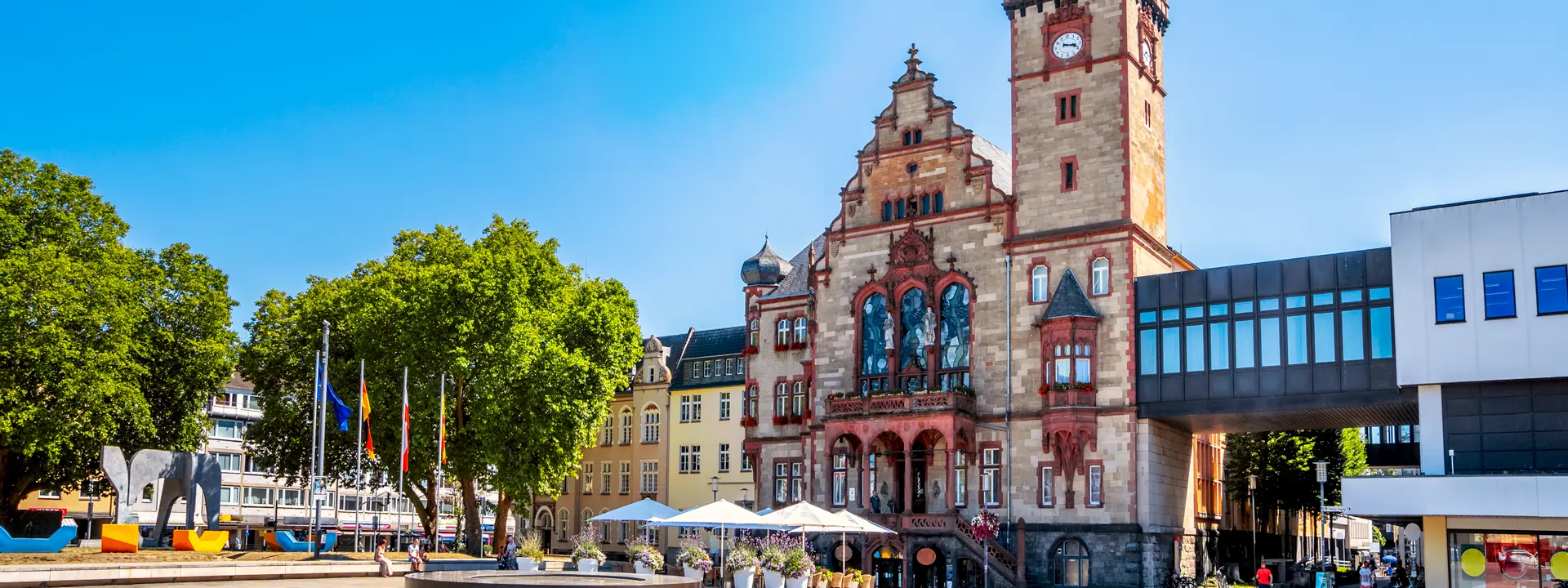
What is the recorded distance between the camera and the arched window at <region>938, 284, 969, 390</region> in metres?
54.8

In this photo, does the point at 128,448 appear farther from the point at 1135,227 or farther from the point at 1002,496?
the point at 1135,227

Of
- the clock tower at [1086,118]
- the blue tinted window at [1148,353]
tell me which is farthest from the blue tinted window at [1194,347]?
the clock tower at [1086,118]

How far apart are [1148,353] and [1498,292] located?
43.1ft

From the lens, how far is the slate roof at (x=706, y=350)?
74938 mm

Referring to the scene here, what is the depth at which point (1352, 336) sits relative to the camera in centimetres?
4584

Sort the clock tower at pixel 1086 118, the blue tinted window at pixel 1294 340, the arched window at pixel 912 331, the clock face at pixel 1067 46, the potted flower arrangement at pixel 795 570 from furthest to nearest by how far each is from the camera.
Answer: the arched window at pixel 912 331 < the clock face at pixel 1067 46 < the clock tower at pixel 1086 118 < the blue tinted window at pixel 1294 340 < the potted flower arrangement at pixel 795 570

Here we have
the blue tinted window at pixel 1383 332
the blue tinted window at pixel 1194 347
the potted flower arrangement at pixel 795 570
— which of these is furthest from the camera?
the blue tinted window at pixel 1194 347

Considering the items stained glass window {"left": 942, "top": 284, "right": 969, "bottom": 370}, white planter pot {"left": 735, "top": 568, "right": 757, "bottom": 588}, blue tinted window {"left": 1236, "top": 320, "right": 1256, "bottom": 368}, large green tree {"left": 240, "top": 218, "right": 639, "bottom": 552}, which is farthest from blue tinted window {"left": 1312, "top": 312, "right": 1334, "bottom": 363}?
large green tree {"left": 240, "top": 218, "right": 639, "bottom": 552}

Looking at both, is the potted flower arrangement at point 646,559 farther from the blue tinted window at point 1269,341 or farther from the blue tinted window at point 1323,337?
the blue tinted window at point 1323,337

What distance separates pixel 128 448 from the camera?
54.7m

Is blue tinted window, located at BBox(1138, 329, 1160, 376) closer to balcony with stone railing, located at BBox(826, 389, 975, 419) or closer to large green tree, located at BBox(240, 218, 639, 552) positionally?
balcony with stone railing, located at BBox(826, 389, 975, 419)

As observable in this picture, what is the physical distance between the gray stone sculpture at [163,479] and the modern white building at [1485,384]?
36211mm

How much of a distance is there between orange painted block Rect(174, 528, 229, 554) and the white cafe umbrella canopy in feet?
39.9

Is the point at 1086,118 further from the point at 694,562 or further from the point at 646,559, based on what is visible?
the point at 646,559
